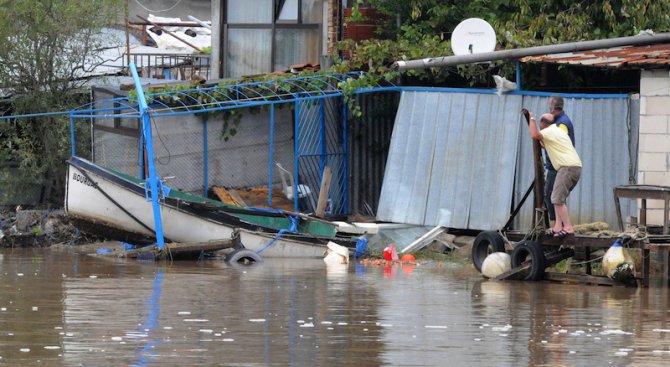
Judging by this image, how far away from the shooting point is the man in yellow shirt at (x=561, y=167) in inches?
589

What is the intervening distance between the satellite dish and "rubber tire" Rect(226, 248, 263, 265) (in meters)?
4.25

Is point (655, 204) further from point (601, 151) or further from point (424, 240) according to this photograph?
point (424, 240)

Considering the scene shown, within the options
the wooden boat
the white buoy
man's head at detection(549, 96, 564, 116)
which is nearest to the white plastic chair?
the wooden boat

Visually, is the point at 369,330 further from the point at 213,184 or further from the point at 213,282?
the point at 213,184

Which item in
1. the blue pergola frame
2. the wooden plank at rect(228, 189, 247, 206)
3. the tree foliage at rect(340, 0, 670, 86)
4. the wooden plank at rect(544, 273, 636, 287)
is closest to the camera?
the wooden plank at rect(544, 273, 636, 287)

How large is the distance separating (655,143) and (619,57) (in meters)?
1.36

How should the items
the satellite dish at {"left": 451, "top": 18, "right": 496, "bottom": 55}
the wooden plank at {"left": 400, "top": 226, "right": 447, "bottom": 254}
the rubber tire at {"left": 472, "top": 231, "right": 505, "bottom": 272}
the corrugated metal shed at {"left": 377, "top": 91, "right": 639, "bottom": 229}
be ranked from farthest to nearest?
the wooden plank at {"left": 400, "top": 226, "right": 447, "bottom": 254} → the satellite dish at {"left": 451, "top": 18, "right": 496, "bottom": 55} → the corrugated metal shed at {"left": 377, "top": 91, "right": 639, "bottom": 229} → the rubber tire at {"left": 472, "top": 231, "right": 505, "bottom": 272}

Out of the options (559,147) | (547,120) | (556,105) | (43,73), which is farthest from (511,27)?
(43,73)

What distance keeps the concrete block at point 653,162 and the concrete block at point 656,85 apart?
2.57 ft

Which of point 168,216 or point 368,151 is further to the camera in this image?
point 368,151

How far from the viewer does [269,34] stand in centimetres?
2378

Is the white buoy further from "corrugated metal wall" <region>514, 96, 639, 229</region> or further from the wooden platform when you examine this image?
the wooden platform

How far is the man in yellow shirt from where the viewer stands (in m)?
15.0

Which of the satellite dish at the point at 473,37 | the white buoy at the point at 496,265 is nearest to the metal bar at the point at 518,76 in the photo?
the satellite dish at the point at 473,37
